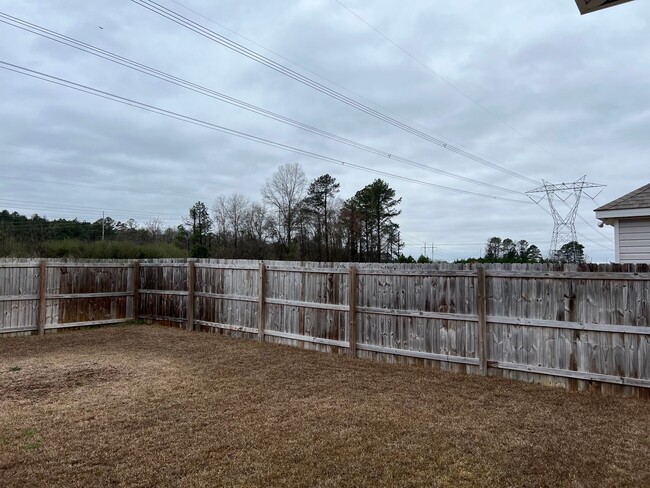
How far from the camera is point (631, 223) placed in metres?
7.30

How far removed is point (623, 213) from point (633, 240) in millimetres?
545

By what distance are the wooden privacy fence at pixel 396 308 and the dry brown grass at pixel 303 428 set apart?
0.43 m

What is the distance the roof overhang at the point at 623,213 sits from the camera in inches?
272

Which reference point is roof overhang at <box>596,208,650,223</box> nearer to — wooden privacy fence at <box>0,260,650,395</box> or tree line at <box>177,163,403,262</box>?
wooden privacy fence at <box>0,260,650,395</box>

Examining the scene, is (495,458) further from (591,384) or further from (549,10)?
(549,10)

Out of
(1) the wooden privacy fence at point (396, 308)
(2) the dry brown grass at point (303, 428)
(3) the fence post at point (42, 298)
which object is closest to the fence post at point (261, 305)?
(1) the wooden privacy fence at point (396, 308)

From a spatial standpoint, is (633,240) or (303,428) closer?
(303,428)

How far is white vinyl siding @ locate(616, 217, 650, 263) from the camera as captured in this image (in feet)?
23.3

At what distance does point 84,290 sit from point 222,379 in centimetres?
672

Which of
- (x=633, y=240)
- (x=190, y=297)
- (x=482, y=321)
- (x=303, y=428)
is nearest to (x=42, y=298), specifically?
(x=190, y=297)

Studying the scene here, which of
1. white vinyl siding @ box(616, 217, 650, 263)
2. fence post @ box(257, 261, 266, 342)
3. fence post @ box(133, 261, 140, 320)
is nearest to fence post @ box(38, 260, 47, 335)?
fence post @ box(133, 261, 140, 320)

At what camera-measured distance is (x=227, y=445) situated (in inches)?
142

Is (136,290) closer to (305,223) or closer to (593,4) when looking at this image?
(593,4)

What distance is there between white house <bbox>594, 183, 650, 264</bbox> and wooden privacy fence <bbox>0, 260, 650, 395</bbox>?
245cm
